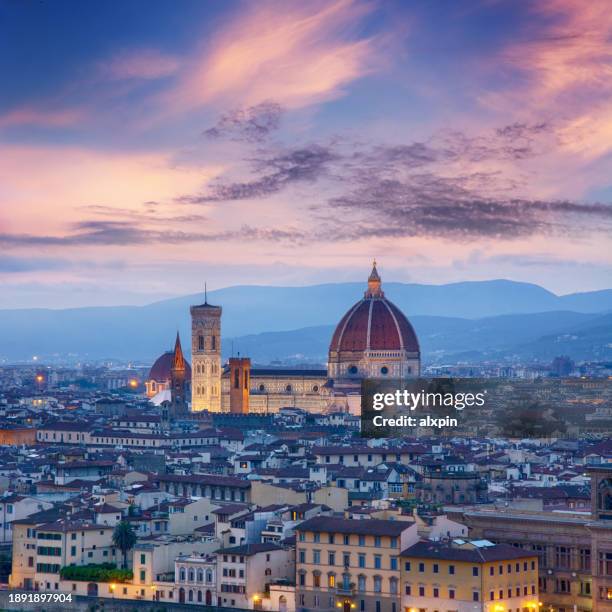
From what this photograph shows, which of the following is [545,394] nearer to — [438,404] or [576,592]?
[438,404]

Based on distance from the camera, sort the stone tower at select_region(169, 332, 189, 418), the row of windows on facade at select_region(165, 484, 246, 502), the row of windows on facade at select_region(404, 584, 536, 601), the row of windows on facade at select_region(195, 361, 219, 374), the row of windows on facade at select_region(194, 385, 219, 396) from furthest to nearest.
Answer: the row of windows on facade at select_region(195, 361, 219, 374), the row of windows on facade at select_region(194, 385, 219, 396), the stone tower at select_region(169, 332, 189, 418), the row of windows on facade at select_region(165, 484, 246, 502), the row of windows on facade at select_region(404, 584, 536, 601)

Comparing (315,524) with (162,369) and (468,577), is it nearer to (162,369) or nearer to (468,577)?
(468,577)

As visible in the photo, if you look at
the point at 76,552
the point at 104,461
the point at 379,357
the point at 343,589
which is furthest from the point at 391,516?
the point at 379,357

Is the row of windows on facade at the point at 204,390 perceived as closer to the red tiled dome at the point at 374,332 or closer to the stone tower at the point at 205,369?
the stone tower at the point at 205,369

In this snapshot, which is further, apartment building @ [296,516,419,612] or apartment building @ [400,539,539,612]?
apartment building @ [296,516,419,612]

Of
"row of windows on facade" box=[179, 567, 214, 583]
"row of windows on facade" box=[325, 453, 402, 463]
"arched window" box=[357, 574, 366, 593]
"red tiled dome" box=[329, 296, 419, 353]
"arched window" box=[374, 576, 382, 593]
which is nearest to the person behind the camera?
"arched window" box=[374, 576, 382, 593]

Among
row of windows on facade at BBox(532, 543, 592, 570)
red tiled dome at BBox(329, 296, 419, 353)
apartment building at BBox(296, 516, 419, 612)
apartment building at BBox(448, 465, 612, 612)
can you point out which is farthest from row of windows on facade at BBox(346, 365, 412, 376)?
row of windows on facade at BBox(532, 543, 592, 570)

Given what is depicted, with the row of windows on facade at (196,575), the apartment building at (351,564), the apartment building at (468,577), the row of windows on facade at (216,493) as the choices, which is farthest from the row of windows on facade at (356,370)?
the apartment building at (468,577)

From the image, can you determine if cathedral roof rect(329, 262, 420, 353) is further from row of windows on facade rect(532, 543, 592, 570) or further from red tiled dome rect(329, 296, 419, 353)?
row of windows on facade rect(532, 543, 592, 570)
